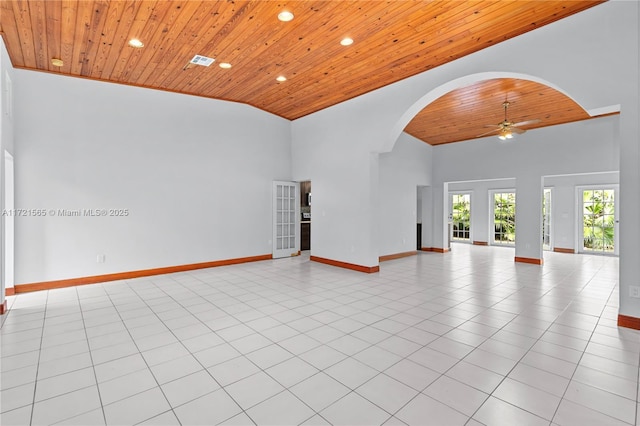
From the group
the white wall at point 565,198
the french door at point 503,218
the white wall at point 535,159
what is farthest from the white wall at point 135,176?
the french door at point 503,218

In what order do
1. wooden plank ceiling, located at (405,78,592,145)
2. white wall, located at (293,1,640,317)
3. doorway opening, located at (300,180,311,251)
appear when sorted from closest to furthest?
1. white wall, located at (293,1,640,317)
2. wooden plank ceiling, located at (405,78,592,145)
3. doorway opening, located at (300,180,311,251)

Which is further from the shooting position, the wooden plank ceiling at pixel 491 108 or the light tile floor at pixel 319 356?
the wooden plank ceiling at pixel 491 108

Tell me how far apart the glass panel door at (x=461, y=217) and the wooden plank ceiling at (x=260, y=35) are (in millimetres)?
7615

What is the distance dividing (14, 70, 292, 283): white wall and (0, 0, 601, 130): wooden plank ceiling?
566mm

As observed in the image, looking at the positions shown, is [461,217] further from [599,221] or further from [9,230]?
[9,230]

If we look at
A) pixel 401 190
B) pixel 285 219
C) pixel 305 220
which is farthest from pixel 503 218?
pixel 285 219

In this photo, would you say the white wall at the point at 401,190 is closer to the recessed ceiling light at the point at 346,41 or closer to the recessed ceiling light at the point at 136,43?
the recessed ceiling light at the point at 346,41

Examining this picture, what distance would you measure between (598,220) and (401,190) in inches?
226

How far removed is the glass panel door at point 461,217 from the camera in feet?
38.0

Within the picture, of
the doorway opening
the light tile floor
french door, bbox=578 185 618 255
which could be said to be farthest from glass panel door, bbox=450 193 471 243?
the light tile floor

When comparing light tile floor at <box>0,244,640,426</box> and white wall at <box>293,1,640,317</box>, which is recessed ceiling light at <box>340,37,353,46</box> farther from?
light tile floor at <box>0,244,640,426</box>

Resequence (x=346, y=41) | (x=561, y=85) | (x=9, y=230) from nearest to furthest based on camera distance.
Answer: (x=561, y=85)
(x=346, y=41)
(x=9, y=230)

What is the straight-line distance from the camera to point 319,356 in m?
2.80

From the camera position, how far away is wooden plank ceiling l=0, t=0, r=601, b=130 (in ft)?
11.1
